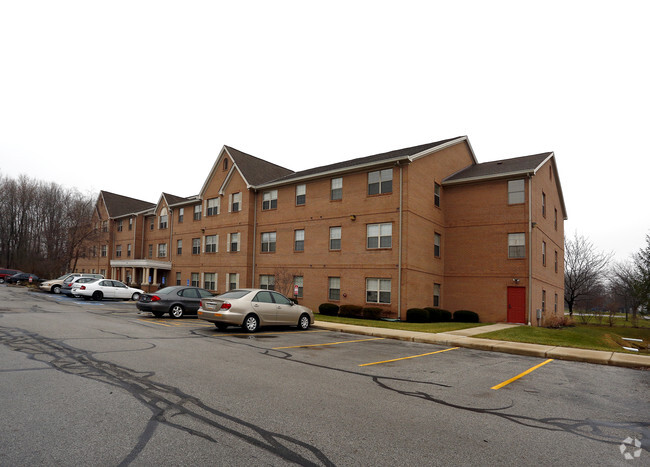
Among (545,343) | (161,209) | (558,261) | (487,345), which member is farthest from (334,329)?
(161,209)

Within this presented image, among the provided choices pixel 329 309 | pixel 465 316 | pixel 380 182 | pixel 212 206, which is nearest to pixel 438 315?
pixel 465 316

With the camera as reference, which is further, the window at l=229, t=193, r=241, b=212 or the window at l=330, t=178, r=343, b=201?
the window at l=229, t=193, r=241, b=212

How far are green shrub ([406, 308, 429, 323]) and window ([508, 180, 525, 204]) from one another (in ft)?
28.6

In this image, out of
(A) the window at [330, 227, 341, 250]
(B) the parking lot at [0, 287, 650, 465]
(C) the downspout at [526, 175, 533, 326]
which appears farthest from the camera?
(A) the window at [330, 227, 341, 250]

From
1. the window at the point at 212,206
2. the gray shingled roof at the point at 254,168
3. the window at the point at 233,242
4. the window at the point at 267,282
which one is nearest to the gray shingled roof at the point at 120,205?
the window at the point at 212,206

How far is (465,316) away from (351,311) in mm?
7016

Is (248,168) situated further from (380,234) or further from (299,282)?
(380,234)

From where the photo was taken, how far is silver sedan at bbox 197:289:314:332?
14188 mm

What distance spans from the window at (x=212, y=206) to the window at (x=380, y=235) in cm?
1588

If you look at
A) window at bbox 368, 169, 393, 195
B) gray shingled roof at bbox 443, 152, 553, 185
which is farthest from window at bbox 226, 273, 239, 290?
gray shingled roof at bbox 443, 152, 553, 185

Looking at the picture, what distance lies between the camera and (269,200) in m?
32.0

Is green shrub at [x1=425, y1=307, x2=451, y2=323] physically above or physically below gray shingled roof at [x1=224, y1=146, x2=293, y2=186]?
below

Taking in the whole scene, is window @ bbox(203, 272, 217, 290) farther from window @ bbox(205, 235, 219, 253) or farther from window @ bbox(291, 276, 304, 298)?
window @ bbox(291, 276, 304, 298)

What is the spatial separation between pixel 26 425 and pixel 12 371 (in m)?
3.28
